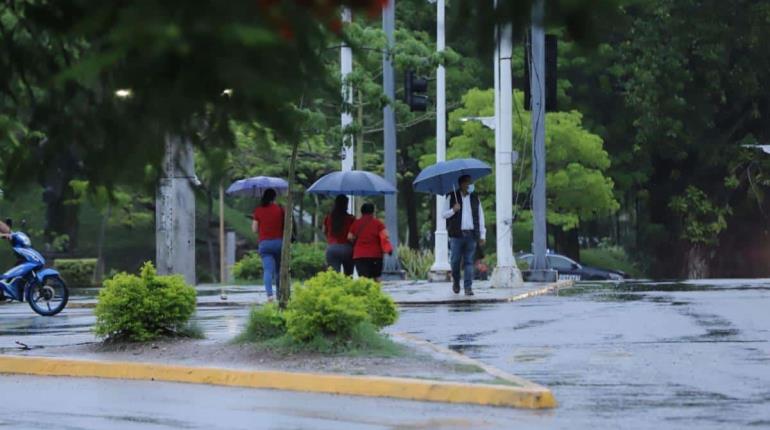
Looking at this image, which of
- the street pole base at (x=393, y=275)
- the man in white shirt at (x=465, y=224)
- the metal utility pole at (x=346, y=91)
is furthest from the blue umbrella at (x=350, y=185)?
the street pole base at (x=393, y=275)

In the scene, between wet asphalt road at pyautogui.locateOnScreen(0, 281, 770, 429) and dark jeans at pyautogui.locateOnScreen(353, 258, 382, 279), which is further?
dark jeans at pyautogui.locateOnScreen(353, 258, 382, 279)

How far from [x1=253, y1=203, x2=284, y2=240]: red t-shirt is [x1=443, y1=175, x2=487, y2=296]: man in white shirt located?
272cm

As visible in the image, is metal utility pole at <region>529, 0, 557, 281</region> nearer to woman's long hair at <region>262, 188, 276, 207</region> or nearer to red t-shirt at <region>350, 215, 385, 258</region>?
woman's long hair at <region>262, 188, 276, 207</region>

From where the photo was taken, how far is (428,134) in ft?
195

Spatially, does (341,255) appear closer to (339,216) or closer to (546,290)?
(339,216)

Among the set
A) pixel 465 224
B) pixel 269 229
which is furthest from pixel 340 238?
pixel 465 224

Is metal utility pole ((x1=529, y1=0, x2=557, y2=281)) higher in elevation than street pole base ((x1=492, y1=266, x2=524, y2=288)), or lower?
higher

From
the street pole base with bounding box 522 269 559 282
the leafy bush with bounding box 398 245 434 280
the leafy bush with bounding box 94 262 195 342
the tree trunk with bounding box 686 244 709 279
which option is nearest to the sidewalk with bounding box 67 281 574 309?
the street pole base with bounding box 522 269 559 282

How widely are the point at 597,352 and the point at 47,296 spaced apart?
1088 centimetres

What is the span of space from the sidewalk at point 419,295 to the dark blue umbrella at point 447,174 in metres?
1.71

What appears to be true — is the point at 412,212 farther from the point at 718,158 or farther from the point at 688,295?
the point at 688,295

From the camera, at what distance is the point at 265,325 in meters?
15.7

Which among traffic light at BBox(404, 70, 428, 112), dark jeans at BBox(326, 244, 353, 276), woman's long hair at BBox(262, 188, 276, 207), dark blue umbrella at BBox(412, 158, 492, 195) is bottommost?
dark jeans at BBox(326, 244, 353, 276)

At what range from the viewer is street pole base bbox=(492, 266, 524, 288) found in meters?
30.9
